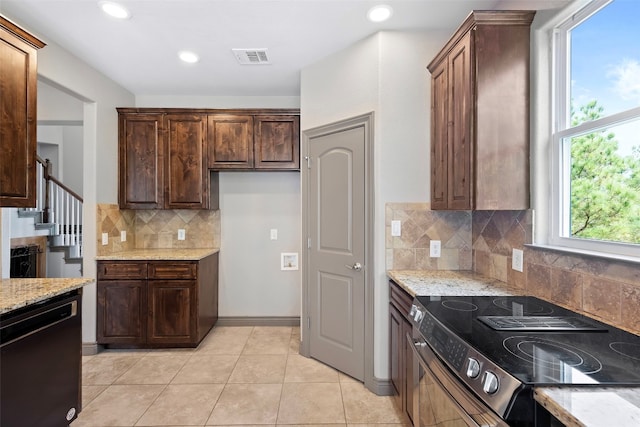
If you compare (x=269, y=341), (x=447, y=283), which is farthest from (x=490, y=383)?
(x=269, y=341)

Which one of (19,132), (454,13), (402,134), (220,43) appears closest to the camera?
(19,132)

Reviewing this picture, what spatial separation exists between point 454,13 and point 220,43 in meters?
1.89

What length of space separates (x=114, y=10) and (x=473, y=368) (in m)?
3.06

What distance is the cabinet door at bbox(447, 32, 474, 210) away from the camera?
186 cm

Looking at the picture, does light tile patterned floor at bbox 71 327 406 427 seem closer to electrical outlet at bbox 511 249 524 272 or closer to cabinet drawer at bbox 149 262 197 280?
cabinet drawer at bbox 149 262 197 280

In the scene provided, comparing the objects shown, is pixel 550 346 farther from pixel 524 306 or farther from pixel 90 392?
pixel 90 392

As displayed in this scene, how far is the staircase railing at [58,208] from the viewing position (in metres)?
4.99

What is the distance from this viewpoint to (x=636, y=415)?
717mm

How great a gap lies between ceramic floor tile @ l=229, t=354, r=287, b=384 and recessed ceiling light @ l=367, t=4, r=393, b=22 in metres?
2.97

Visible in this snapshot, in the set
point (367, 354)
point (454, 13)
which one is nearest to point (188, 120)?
point (454, 13)

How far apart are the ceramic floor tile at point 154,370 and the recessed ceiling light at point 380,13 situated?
3346 millimetres

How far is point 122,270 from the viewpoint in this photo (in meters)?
3.21

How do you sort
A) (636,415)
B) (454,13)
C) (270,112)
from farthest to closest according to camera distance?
(270,112) < (454,13) < (636,415)

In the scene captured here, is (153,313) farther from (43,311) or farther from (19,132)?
(19,132)
